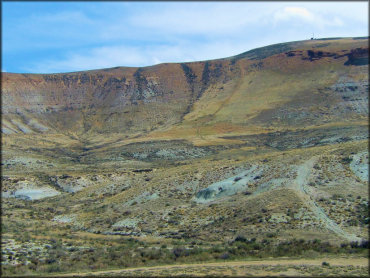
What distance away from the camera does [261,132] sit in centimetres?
8369

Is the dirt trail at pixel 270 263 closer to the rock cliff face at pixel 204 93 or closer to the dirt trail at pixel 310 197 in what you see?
the dirt trail at pixel 310 197

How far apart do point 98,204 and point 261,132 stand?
170 ft

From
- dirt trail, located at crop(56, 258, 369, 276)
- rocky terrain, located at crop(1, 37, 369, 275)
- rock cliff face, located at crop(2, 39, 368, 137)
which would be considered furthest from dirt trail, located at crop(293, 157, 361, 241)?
rock cliff face, located at crop(2, 39, 368, 137)

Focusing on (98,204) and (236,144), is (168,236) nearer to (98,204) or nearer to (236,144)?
(98,204)

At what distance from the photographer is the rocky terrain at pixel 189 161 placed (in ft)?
76.7

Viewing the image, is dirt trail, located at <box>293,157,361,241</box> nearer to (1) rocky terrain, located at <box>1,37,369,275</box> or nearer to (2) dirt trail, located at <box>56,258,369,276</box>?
(1) rocky terrain, located at <box>1,37,369,275</box>

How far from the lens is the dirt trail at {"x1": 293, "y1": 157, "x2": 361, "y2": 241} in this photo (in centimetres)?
2297

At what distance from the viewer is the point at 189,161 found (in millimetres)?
63688

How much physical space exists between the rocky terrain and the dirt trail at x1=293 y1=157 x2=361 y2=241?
16cm

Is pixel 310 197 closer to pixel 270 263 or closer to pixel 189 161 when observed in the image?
pixel 270 263

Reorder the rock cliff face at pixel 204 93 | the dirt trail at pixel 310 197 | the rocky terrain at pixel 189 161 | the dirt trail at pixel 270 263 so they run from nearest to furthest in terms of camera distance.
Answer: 1. the dirt trail at pixel 270 263
2. the dirt trail at pixel 310 197
3. the rocky terrain at pixel 189 161
4. the rock cliff face at pixel 204 93

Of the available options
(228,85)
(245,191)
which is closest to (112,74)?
(228,85)

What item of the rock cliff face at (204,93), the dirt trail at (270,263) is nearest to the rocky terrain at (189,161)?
the rock cliff face at (204,93)

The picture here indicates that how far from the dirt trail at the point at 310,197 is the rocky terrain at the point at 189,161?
0.16 meters
